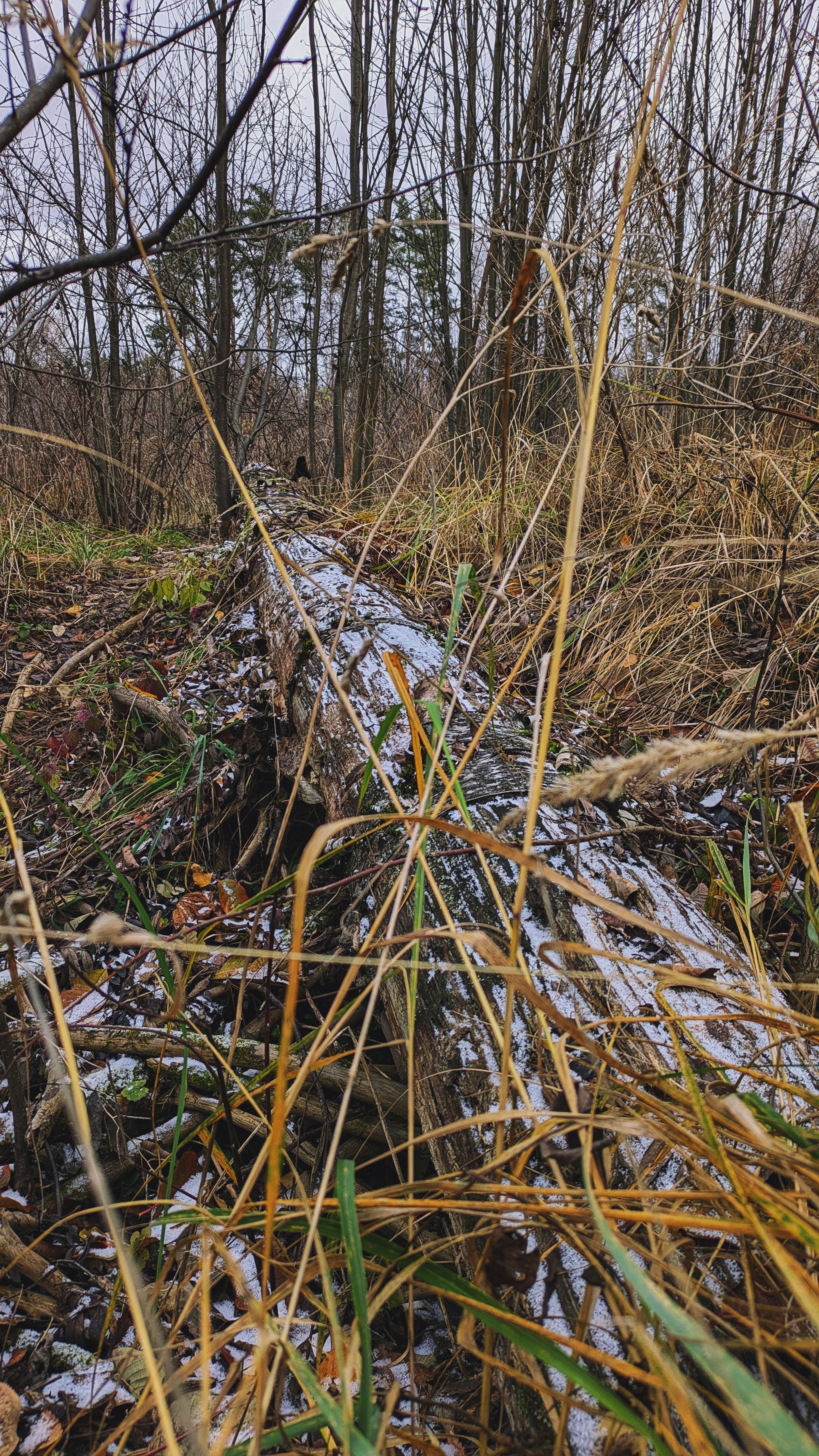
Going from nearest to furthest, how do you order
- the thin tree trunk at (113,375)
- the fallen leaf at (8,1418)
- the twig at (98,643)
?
1. the fallen leaf at (8,1418)
2. the twig at (98,643)
3. the thin tree trunk at (113,375)

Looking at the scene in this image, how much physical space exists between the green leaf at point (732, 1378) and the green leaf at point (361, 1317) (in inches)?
5.8

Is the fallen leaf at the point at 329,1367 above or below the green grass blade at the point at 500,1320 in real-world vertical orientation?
below

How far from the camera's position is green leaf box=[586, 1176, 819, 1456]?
30cm

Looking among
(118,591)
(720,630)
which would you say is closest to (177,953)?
(720,630)

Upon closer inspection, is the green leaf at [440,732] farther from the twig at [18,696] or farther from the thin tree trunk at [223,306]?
the thin tree trunk at [223,306]

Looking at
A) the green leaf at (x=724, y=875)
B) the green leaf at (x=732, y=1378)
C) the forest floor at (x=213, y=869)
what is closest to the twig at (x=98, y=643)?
the forest floor at (x=213, y=869)

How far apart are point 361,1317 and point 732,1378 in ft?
0.68

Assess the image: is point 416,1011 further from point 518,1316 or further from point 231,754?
point 231,754

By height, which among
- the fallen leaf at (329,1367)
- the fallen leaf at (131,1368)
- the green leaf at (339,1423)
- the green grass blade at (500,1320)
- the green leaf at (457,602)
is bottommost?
the fallen leaf at (131,1368)

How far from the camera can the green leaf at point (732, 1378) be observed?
11.9 inches

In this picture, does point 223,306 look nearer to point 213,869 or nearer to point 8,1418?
point 213,869

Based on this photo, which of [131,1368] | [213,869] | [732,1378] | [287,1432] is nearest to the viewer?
[732,1378]

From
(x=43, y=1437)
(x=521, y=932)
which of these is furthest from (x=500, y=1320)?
(x=43, y=1437)

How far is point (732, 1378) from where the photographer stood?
Result: 0.31 m
